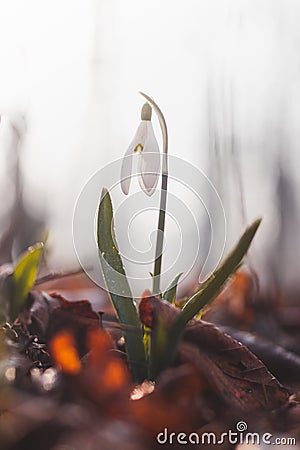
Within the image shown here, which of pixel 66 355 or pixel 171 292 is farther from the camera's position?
pixel 171 292

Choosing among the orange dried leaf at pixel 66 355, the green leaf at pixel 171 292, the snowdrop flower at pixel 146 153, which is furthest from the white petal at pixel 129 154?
the orange dried leaf at pixel 66 355

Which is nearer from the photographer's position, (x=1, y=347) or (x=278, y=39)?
(x=1, y=347)

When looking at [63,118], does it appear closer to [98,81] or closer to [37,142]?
[37,142]

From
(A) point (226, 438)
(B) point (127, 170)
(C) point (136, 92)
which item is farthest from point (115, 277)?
(C) point (136, 92)

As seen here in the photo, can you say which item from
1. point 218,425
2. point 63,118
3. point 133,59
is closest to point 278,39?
point 133,59

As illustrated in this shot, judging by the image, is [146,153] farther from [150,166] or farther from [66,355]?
[66,355]

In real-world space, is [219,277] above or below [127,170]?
below
